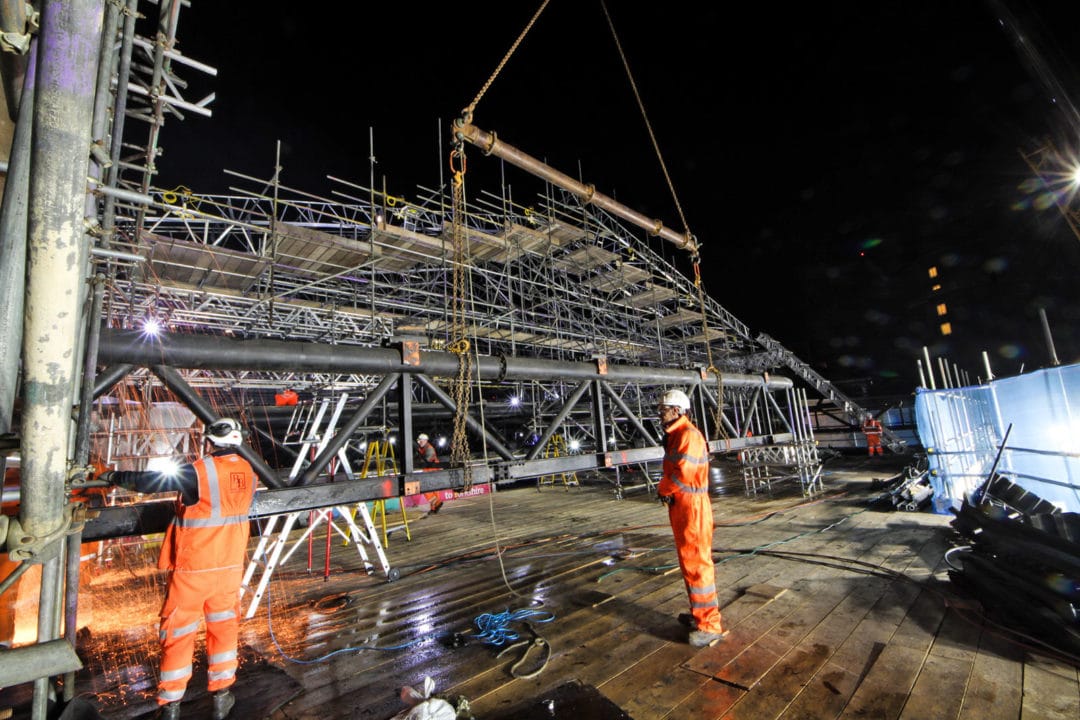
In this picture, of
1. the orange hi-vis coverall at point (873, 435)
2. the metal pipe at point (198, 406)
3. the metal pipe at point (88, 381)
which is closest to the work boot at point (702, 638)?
the metal pipe at point (198, 406)

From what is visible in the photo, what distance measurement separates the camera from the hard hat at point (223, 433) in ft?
9.57

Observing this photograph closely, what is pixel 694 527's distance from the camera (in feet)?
12.2

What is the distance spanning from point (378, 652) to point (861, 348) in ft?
112

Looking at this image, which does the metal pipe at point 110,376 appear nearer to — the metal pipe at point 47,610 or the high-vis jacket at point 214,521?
the high-vis jacket at point 214,521

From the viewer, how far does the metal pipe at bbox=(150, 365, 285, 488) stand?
2.52 meters

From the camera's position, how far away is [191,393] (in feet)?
8.79

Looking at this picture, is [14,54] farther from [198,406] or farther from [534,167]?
[534,167]

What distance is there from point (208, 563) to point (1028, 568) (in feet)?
22.5

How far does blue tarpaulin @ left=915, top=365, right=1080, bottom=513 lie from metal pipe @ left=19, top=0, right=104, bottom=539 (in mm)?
8051

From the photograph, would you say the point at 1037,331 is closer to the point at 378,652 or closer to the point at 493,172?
the point at 493,172

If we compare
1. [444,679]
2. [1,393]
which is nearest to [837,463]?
[444,679]

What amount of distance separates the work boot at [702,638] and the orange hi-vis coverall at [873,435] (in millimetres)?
19184

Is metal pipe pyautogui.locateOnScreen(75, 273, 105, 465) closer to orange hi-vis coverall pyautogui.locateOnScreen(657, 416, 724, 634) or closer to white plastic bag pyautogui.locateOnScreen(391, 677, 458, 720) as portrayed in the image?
white plastic bag pyautogui.locateOnScreen(391, 677, 458, 720)

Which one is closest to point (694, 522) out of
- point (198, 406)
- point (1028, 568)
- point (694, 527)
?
point (694, 527)
